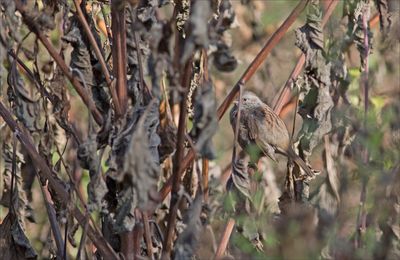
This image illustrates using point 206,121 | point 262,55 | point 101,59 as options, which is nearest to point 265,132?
point 262,55

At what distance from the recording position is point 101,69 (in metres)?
2.40

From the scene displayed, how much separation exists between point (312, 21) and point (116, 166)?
2.44 ft

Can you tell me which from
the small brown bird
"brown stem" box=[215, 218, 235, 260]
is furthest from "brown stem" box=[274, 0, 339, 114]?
"brown stem" box=[215, 218, 235, 260]

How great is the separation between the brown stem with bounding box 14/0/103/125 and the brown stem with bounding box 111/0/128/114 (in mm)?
82

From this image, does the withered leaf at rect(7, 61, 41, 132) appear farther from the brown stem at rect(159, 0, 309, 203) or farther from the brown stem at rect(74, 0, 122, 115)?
the brown stem at rect(159, 0, 309, 203)

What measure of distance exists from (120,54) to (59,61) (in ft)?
0.57

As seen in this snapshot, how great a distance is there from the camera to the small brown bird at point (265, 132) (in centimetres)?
283

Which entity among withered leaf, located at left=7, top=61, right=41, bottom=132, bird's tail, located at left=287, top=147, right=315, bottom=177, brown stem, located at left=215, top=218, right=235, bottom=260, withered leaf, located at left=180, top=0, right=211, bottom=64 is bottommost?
brown stem, located at left=215, top=218, right=235, bottom=260

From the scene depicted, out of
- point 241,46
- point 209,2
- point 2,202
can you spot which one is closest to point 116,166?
point 209,2

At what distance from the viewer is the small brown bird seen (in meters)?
2.83

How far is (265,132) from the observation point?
2.99 m

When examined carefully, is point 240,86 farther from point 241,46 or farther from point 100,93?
point 241,46

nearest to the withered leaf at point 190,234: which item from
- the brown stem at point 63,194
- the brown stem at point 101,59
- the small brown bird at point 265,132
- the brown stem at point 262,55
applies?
the brown stem at point 262,55

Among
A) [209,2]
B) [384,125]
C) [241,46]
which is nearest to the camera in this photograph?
[209,2]
